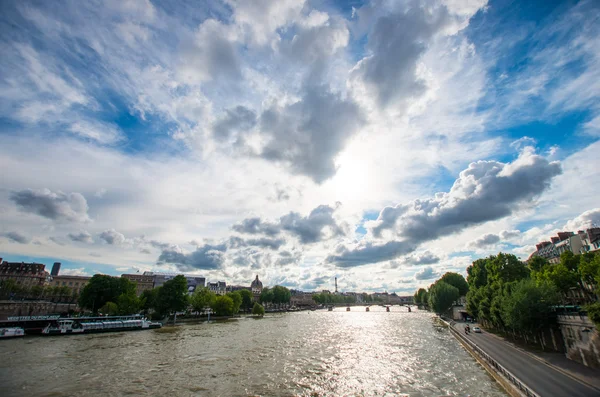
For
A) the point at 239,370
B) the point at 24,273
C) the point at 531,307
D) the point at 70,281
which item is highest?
the point at 24,273

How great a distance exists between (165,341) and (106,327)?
32783 mm

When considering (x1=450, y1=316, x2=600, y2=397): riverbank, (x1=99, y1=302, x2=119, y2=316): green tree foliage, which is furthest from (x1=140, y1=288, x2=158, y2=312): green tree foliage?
(x1=450, y1=316, x2=600, y2=397): riverbank

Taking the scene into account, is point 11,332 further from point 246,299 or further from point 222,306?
point 246,299

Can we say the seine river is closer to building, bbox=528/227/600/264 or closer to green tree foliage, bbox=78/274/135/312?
building, bbox=528/227/600/264

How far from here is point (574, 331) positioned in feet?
122

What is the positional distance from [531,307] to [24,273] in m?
201

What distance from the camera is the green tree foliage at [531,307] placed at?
44.1m

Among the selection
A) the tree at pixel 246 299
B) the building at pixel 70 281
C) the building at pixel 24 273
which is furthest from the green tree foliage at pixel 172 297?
the building at pixel 70 281

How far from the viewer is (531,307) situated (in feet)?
145

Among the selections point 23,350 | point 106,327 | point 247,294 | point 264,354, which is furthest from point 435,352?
point 247,294

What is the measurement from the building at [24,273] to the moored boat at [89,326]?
90.9 m

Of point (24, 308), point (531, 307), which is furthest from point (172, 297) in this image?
point (531, 307)

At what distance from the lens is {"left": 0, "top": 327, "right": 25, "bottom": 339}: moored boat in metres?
64.3

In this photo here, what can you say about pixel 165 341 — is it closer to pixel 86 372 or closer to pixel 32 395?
pixel 86 372
